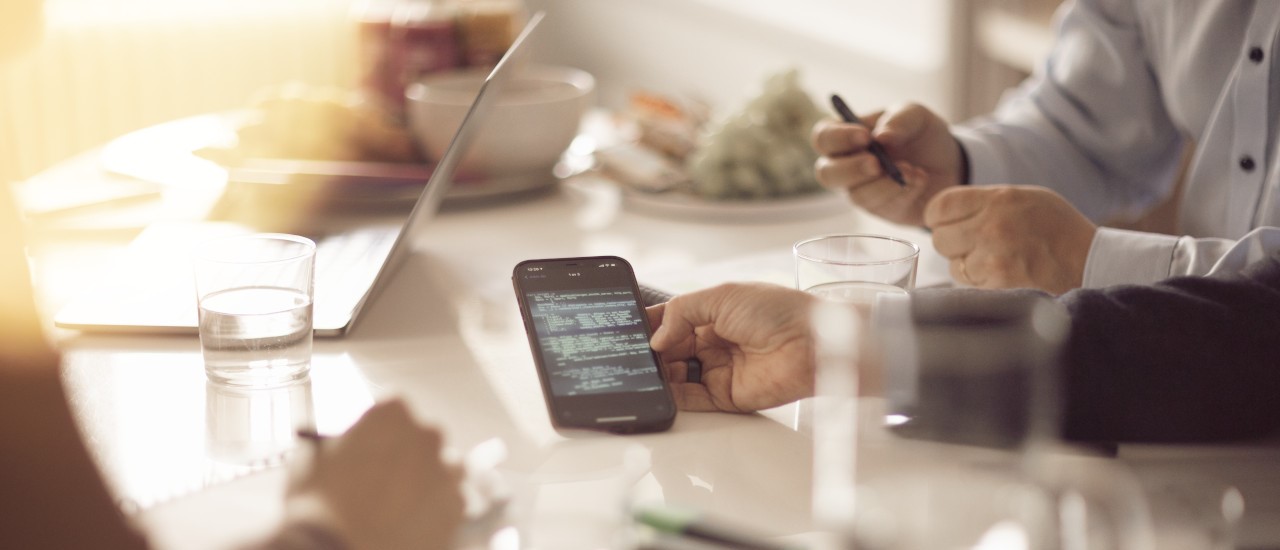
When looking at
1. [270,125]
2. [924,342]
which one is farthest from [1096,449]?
[270,125]

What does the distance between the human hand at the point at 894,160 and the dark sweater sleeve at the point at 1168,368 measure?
42cm

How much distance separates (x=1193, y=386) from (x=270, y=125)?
1.07 meters

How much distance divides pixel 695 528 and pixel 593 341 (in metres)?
0.29

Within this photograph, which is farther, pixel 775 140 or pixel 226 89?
pixel 226 89

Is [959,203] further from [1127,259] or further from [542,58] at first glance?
[542,58]

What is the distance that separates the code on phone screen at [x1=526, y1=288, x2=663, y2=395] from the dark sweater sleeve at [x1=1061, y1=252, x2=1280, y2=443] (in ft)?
0.92

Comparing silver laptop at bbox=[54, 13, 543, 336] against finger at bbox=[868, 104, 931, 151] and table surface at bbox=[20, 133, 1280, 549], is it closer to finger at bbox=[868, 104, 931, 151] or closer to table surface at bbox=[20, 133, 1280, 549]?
table surface at bbox=[20, 133, 1280, 549]

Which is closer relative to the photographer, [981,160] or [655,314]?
[655,314]

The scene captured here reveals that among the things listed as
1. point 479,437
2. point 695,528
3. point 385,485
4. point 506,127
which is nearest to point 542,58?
point 506,127

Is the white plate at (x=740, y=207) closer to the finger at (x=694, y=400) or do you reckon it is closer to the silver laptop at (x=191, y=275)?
the silver laptop at (x=191, y=275)

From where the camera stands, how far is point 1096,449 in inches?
29.0

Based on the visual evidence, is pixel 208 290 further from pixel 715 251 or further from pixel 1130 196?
pixel 1130 196

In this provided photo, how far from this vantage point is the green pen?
1.73 ft

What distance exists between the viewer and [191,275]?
1088 millimetres
